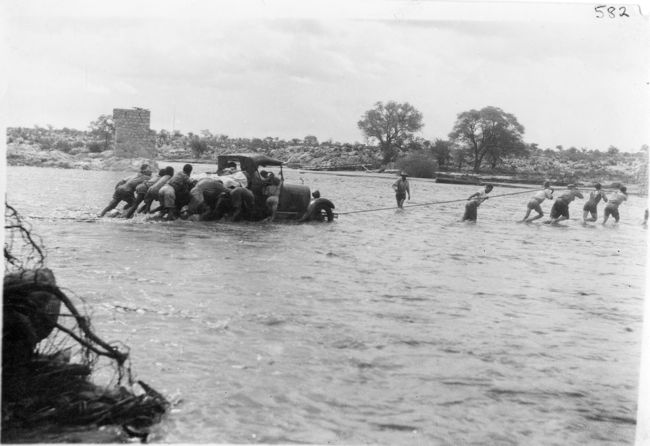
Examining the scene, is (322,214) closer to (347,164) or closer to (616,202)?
(616,202)

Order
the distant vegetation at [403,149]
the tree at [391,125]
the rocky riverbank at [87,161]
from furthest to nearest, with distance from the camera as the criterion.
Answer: the rocky riverbank at [87,161] → the distant vegetation at [403,149] → the tree at [391,125]

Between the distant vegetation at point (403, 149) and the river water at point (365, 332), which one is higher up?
the distant vegetation at point (403, 149)

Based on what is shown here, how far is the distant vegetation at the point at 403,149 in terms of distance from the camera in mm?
17734

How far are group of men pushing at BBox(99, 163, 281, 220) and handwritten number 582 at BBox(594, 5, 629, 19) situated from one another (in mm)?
10635

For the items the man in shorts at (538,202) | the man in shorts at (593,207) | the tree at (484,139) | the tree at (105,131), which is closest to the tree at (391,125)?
the tree at (484,139)

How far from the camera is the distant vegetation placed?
17.7 m

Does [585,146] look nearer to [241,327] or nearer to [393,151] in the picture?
[241,327]

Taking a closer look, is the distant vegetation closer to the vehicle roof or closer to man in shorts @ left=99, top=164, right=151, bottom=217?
the vehicle roof

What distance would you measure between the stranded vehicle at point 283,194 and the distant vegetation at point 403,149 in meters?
0.82

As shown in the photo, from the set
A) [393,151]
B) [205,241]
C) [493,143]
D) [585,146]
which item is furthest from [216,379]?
[393,151]

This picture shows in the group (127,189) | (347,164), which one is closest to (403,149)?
(347,164)

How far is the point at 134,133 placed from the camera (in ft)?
56.4

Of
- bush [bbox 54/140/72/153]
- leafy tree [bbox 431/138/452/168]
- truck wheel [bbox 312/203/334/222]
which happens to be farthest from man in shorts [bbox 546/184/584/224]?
bush [bbox 54/140/72/153]

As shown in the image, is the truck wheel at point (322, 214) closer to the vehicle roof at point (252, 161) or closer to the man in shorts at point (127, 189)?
the vehicle roof at point (252, 161)
